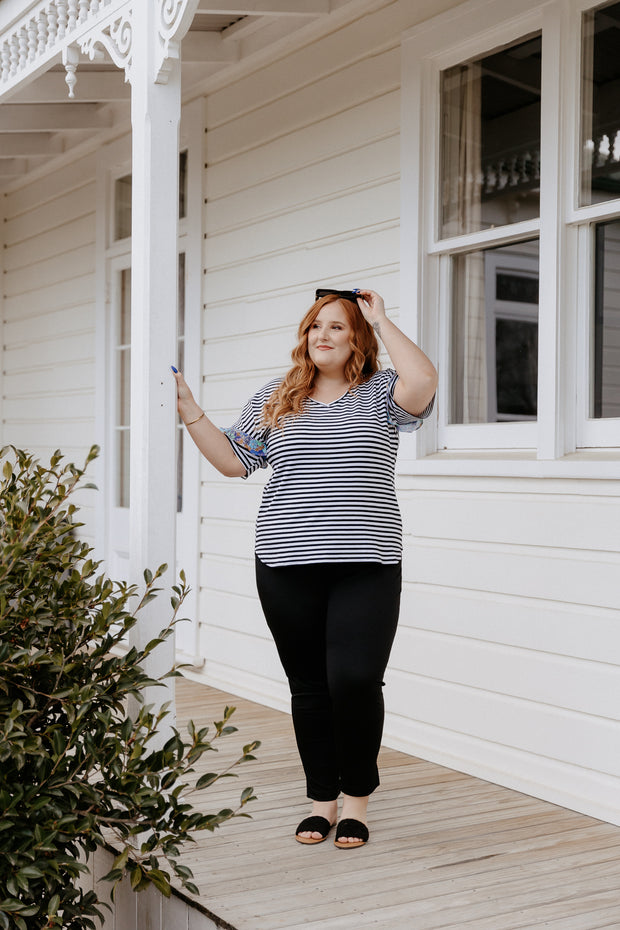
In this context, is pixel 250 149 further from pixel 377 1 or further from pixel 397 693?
pixel 397 693

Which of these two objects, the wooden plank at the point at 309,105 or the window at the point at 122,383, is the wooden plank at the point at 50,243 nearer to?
the window at the point at 122,383

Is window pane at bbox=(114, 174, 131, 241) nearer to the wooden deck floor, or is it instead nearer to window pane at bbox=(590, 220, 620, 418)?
window pane at bbox=(590, 220, 620, 418)

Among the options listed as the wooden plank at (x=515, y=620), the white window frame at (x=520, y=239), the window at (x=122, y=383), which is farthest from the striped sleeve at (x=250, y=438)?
the window at (x=122, y=383)

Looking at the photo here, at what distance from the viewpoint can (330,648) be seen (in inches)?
113

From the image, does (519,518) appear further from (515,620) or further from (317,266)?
(317,266)

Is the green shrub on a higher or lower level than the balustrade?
lower

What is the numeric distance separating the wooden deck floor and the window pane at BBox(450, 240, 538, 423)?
1284mm

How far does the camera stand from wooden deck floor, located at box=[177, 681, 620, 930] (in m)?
2.49

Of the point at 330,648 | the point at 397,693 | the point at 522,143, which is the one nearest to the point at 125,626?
the point at 330,648

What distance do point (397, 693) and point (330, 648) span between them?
1222 millimetres

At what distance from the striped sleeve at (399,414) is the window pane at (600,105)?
98 centimetres

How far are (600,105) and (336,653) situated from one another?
6.13 feet

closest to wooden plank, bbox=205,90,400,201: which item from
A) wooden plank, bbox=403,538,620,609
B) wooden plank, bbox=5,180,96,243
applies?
wooden plank, bbox=5,180,96,243

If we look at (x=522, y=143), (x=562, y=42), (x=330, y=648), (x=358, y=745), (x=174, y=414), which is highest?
(x=562, y=42)
